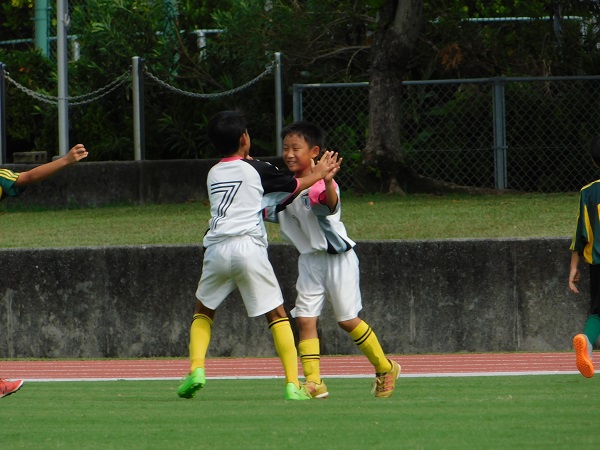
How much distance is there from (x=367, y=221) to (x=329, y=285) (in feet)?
18.0

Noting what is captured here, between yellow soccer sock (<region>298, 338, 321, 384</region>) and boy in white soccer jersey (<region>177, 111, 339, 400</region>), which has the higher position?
boy in white soccer jersey (<region>177, 111, 339, 400</region>)

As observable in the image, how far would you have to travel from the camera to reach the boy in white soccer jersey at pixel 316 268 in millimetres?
→ 7770

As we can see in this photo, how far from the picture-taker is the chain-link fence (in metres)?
16.4

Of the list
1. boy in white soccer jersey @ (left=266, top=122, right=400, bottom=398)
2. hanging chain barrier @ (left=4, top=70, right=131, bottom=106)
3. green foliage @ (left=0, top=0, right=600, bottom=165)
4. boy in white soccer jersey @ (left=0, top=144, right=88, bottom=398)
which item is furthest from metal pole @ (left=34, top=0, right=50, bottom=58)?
boy in white soccer jersey @ (left=266, top=122, right=400, bottom=398)

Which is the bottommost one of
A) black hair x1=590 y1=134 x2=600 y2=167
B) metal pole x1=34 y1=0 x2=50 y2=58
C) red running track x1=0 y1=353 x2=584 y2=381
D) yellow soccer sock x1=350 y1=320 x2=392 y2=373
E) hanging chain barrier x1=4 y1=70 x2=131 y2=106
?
red running track x1=0 y1=353 x2=584 y2=381

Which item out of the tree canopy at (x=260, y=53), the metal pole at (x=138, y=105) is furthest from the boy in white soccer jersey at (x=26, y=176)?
the tree canopy at (x=260, y=53)

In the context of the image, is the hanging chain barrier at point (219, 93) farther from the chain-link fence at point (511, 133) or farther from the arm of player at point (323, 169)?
the arm of player at point (323, 169)

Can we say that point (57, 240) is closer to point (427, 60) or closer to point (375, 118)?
point (375, 118)

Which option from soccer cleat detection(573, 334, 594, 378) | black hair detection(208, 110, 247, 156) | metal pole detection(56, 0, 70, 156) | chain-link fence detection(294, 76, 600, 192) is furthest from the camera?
Result: metal pole detection(56, 0, 70, 156)

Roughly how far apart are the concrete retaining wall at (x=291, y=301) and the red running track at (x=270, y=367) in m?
0.18

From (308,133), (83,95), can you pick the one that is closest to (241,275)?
(308,133)

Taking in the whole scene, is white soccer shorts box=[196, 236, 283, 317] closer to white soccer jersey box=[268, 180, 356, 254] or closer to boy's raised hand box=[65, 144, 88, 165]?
white soccer jersey box=[268, 180, 356, 254]

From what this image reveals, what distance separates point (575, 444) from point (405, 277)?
5560mm

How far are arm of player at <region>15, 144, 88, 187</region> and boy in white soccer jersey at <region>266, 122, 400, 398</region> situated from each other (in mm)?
1213
